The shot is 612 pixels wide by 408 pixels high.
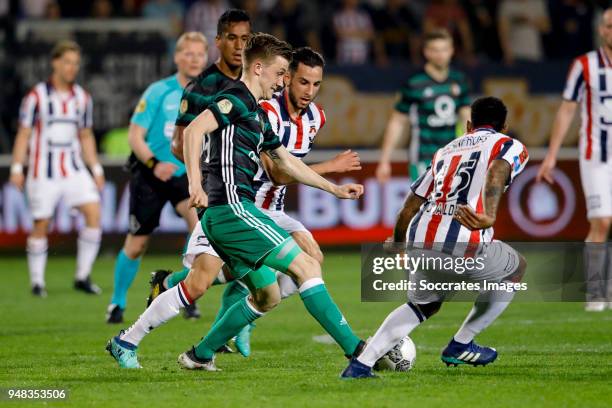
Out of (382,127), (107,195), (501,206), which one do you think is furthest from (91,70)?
(501,206)

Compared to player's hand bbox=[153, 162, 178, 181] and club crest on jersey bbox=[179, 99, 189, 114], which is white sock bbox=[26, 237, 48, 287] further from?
club crest on jersey bbox=[179, 99, 189, 114]

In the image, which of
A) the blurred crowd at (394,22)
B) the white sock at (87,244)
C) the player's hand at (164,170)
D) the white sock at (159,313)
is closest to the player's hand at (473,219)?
the white sock at (159,313)

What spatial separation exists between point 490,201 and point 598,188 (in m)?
3.92

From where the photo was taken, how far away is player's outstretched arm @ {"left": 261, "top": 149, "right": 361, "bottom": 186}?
7.02 m

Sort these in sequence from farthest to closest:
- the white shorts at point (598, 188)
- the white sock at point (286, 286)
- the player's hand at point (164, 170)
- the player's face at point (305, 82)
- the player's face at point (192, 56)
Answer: the white shorts at point (598, 188) < the player's face at point (192, 56) < the player's hand at point (164, 170) < the white sock at point (286, 286) < the player's face at point (305, 82)

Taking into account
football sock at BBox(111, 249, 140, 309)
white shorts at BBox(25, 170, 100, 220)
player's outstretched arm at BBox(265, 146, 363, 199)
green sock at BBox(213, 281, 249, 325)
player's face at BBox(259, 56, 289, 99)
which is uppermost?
player's face at BBox(259, 56, 289, 99)

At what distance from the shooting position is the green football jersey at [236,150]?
6.74 m

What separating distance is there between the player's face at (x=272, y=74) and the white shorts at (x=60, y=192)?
5.99 m

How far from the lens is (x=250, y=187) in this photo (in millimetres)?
6938

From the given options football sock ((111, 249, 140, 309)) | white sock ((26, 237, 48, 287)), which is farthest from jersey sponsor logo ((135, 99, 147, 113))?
white sock ((26, 237, 48, 287))

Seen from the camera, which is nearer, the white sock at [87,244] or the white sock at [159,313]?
the white sock at [159,313]

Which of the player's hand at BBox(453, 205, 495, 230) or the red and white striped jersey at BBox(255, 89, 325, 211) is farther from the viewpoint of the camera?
the red and white striped jersey at BBox(255, 89, 325, 211)

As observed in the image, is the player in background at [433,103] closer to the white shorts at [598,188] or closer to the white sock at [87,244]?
the white shorts at [598,188]

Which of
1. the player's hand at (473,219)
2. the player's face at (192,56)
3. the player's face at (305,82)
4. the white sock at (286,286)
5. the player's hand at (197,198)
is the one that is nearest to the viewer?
the player's hand at (197,198)
